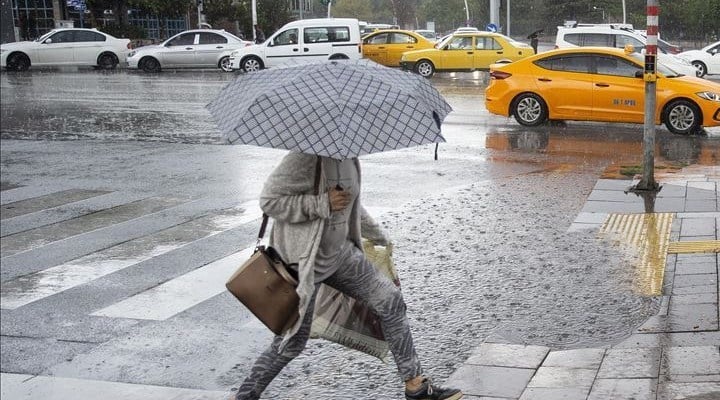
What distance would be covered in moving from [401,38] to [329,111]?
30436 millimetres

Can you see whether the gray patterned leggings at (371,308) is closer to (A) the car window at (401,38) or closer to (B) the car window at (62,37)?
(A) the car window at (401,38)

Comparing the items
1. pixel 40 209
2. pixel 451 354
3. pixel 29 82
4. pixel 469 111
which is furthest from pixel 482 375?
pixel 29 82

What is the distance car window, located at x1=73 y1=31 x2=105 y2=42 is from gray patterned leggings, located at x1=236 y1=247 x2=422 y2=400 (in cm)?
3314

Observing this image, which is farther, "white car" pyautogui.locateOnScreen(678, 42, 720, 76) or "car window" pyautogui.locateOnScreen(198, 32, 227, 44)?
"car window" pyautogui.locateOnScreen(198, 32, 227, 44)

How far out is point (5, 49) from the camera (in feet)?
114

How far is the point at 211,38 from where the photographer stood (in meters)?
35.3

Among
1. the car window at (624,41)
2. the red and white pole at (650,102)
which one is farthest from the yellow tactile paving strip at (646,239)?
the car window at (624,41)

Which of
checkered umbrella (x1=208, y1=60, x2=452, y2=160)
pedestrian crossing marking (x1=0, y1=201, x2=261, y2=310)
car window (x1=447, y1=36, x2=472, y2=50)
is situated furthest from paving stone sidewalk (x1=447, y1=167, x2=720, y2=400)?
car window (x1=447, y1=36, x2=472, y2=50)

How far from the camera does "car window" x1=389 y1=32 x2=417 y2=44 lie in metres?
34.1

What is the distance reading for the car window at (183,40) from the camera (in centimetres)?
3525

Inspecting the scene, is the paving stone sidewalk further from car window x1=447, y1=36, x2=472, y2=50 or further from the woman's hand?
car window x1=447, y1=36, x2=472, y2=50

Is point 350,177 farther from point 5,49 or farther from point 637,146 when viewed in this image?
point 5,49

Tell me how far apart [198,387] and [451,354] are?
62.1 inches

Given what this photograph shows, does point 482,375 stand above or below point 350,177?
below
